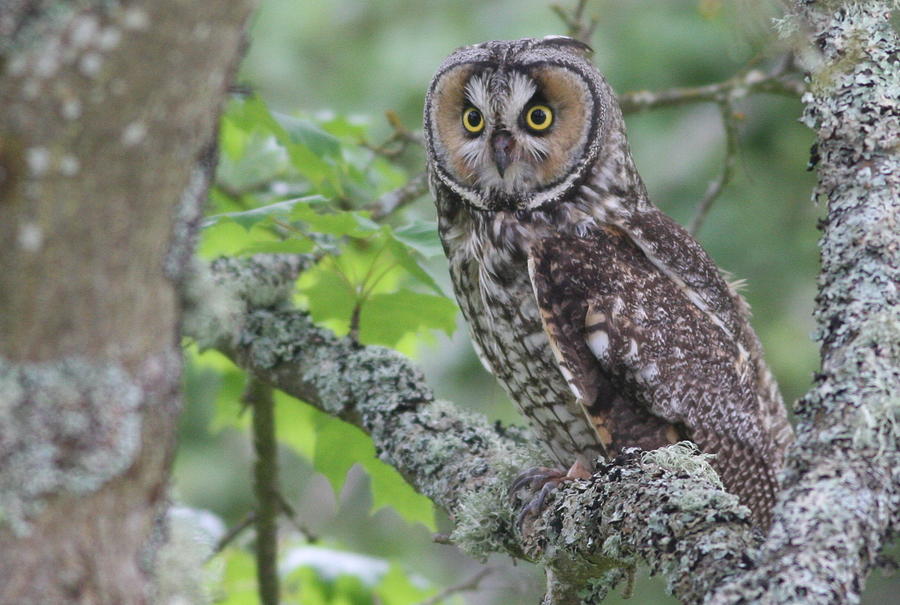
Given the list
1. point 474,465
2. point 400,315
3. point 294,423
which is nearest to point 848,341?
point 474,465

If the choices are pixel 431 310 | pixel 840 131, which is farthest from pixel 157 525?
pixel 431 310

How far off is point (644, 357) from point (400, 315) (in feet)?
2.30

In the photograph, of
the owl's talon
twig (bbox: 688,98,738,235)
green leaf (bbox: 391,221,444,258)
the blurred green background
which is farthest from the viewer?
the blurred green background

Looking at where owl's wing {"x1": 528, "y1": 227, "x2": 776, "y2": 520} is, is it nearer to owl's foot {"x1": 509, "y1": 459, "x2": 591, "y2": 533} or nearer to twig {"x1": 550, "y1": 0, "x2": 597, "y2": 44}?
owl's foot {"x1": 509, "y1": 459, "x2": 591, "y2": 533}

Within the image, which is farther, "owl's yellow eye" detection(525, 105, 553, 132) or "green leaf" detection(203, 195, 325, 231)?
"owl's yellow eye" detection(525, 105, 553, 132)

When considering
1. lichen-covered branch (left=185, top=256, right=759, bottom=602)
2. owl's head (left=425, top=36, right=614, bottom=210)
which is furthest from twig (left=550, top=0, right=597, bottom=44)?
lichen-covered branch (left=185, top=256, right=759, bottom=602)

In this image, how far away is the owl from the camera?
Answer: 2477 millimetres

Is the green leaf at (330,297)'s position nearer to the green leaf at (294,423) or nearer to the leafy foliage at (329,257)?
the leafy foliage at (329,257)

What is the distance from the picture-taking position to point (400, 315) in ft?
8.89

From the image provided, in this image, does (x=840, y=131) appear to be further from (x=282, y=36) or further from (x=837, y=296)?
(x=282, y=36)

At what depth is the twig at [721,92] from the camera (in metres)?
3.26

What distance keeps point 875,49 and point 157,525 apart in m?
1.43

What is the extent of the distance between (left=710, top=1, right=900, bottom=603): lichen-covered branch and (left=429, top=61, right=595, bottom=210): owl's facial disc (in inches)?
41.1

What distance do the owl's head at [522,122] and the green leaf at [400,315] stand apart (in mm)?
394
